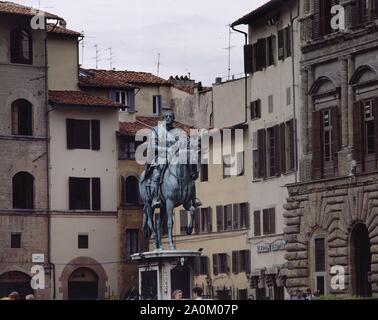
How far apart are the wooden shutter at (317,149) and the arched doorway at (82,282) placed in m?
8.12

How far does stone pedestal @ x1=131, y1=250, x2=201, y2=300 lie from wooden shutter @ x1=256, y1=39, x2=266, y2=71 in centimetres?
592

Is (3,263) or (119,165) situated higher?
(119,165)

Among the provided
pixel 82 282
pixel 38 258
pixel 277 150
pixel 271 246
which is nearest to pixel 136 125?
pixel 38 258

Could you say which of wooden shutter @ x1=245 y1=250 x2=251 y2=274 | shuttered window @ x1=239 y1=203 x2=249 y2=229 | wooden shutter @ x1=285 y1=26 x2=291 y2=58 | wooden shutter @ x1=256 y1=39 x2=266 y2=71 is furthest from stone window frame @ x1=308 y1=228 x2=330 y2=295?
shuttered window @ x1=239 y1=203 x2=249 y2=229

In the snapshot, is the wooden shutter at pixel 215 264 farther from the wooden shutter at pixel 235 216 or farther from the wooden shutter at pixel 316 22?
the wooden shutter at pixel 316 22

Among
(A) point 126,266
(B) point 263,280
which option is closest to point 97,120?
(A) point 126,266

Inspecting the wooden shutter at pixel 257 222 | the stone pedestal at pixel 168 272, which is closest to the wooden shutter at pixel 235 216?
the wooden shutter at pixel 257 222

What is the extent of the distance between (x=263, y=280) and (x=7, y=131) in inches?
258

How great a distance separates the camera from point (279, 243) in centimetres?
2900

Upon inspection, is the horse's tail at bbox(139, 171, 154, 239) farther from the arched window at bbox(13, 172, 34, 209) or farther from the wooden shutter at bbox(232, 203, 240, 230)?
the arched window at bbox(13, 172, 34, 209)

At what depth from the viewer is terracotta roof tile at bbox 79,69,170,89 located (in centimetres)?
3192

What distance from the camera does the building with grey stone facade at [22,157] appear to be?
107 feet

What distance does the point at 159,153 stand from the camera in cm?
2456
